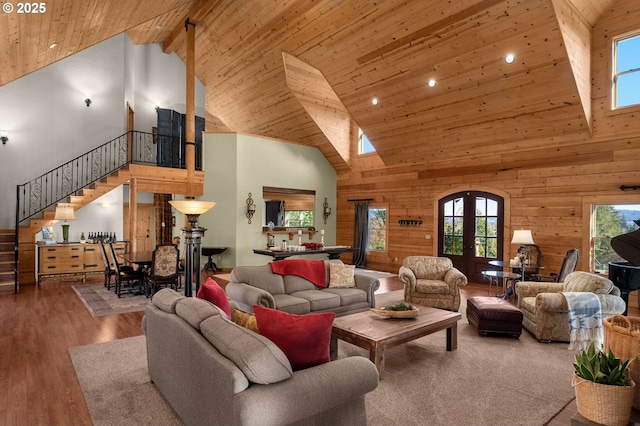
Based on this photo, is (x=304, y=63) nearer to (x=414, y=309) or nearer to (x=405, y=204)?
(x=405, y=204)

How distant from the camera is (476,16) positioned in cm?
579

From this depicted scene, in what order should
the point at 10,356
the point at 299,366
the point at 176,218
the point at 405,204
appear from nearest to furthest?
the point at 299,366
the point at 10,356
the point at 405,204
the point at 176,218

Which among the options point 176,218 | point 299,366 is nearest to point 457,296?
point 299,366

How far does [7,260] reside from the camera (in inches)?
289

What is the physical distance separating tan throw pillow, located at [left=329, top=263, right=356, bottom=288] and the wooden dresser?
6.03 meters

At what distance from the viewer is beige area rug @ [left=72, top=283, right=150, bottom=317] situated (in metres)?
5.72

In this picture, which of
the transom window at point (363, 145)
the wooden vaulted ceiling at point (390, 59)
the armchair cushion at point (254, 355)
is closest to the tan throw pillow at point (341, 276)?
the armchair cushion at point (254, 355)

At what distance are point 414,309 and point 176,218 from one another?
918 cm

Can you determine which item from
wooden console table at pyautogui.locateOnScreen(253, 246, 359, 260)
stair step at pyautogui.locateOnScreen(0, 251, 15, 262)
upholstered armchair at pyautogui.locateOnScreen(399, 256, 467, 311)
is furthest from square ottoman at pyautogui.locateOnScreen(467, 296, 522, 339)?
stair step at pyautogui.locateOnScreen(0, 251, 15, 262)

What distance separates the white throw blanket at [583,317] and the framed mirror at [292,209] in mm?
7736

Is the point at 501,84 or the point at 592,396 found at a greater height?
the point at 501,84

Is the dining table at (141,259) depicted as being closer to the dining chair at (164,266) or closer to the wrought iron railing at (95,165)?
the dining chair at (164,266)

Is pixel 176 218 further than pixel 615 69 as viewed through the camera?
Yes

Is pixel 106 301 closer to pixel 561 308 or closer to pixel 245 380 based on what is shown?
pixel 245 380
